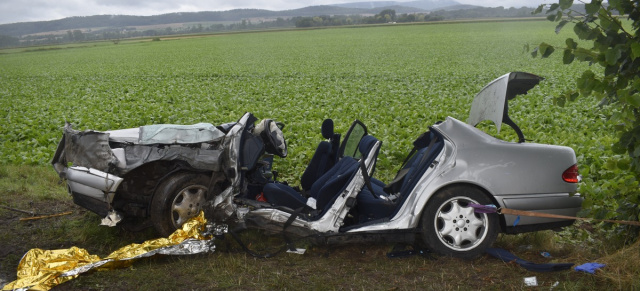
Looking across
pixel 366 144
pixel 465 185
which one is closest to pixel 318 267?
pixel 366 144

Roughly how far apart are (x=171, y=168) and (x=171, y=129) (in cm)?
39

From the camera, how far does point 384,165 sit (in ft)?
29.7

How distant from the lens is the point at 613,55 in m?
4.38

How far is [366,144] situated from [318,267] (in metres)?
1.21

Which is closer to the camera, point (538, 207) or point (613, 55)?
point (613, 55)

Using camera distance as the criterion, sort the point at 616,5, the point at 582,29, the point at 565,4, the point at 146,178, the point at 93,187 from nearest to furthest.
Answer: the point at 565,4 < the point at 616,5 < the point at 582,29 < the point at 93,187 < the point at 146,178

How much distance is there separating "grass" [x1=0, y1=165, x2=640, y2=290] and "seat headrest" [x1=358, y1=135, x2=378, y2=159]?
0.90m

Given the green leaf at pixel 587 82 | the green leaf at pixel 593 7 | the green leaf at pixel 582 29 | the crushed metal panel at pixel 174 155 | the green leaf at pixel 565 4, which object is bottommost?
the crushed metal panel at pixel 174 155

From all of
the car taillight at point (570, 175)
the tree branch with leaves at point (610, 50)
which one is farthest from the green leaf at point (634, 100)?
the car taillight at point (570, 175)

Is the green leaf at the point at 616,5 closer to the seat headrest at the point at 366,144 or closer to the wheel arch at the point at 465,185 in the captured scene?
the wheel arch at the point at 465,185

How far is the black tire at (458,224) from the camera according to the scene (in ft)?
15.9

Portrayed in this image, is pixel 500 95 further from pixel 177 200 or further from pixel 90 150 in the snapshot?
pixel 90 150

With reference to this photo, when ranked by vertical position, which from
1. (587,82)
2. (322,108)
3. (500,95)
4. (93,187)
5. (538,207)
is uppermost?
(587,82)

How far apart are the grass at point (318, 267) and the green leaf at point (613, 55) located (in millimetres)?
1502
